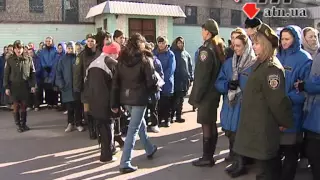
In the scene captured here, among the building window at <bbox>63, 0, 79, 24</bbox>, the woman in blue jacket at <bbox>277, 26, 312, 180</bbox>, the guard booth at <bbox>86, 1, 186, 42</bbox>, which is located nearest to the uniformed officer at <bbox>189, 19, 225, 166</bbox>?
the woman in blue jacket at <bbox>277, 26, 312, 180</bbox>

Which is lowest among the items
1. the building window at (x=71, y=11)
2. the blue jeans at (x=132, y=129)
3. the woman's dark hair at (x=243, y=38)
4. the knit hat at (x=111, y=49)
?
the blue jeans at (x=132, y=129)

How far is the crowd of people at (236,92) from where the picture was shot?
3.52 meters

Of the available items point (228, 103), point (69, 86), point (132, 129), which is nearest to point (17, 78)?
point (69, 86)

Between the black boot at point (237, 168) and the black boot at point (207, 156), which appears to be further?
the black boot at point (207, 156)

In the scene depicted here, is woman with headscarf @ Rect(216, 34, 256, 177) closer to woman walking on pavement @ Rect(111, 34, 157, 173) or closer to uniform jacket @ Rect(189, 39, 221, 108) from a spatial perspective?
uniform jacket @ Rect(189, 39, 221, 108)

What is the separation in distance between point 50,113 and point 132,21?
8751 millimetres

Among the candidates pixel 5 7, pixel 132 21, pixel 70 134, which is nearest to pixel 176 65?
pixel 70 134

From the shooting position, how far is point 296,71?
4094mm

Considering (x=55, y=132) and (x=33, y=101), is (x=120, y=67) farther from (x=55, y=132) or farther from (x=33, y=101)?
(x=33, y=101)

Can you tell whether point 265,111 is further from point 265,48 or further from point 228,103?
point 228,103

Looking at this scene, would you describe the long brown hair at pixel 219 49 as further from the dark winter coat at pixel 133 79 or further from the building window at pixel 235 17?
the building window at pixel 235 17

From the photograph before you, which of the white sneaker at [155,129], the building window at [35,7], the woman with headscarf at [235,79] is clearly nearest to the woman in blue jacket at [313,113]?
the woman with headscarf at [235,79]

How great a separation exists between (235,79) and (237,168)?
47.2 inches

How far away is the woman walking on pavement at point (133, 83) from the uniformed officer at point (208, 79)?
1.96 feet
